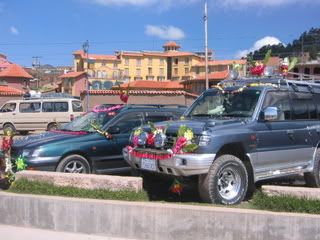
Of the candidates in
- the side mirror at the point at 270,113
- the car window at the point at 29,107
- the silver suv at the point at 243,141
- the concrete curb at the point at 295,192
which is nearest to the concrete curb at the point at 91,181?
the silver suv at the point at 243,141

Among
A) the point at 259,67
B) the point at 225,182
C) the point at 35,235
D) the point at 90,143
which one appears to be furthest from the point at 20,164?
the point at 259,67

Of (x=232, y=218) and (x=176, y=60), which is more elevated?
(x=176, y=60)

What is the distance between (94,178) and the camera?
756cm

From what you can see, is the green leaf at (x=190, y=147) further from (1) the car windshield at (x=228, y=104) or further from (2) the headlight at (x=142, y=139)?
(1) the car windshield at (x=228, y=104)

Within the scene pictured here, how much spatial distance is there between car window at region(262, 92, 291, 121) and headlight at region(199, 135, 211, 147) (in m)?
1.54

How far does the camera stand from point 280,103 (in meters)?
8.80

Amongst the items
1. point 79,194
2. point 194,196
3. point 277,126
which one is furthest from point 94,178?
point 277,126

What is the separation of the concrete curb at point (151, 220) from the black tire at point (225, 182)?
76 centimetres

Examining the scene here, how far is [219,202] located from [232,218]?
116 cm

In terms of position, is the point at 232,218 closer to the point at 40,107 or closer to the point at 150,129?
the point at 150,129

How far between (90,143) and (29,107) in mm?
18991

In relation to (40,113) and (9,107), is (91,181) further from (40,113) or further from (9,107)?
(9,107)

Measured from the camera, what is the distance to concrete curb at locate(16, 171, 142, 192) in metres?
7.42

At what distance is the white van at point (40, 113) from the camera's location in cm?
2753
